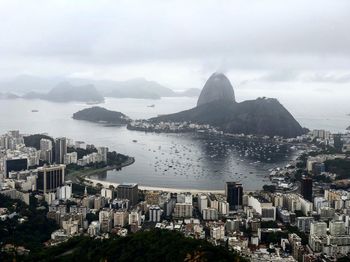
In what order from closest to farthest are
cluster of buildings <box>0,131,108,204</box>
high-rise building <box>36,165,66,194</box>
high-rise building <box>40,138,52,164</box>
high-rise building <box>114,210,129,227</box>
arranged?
high-rise building <box>114,210,129,227</box>, cluster of buildings <box>0,131,108,204</box>, high-rise building <box>36,165,66,194</box>, high-rise building <box>40,138,52,164</box>

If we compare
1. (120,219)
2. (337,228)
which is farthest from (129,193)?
(337,228)

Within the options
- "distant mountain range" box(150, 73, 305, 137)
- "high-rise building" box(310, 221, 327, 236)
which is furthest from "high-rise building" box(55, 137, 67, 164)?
"distant mountain range" box(150, 73, 305, 137)

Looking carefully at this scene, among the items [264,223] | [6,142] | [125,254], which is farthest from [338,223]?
[6,142]

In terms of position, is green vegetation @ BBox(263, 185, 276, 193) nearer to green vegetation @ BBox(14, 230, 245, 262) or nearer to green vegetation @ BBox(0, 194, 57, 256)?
green vegetation @ BBox(0, 194, 57, 256)

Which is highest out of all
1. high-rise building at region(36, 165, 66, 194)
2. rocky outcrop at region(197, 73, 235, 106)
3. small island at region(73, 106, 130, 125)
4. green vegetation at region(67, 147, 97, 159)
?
rocky outcrop at region(197, 73, 235, 106)

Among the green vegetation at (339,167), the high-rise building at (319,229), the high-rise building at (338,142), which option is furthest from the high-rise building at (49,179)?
the high-rise building at (338,142)

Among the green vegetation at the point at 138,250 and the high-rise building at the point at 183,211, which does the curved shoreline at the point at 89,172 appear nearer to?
the high-rise building at the point at 183,211
